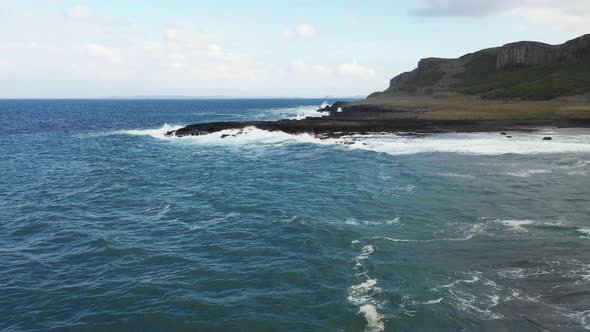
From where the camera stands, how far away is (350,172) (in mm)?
38969

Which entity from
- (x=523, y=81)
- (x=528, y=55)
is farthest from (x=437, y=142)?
(x=528, y=55)

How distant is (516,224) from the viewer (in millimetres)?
22516

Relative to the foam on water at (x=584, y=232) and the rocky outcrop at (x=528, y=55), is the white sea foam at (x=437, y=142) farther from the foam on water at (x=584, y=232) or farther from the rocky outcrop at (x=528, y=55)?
the rocky outcrop at (x=528, y=55)

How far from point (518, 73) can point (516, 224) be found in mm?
159447

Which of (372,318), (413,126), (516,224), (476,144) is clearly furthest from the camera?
(413,126)

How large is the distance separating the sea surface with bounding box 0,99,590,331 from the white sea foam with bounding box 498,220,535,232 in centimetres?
10

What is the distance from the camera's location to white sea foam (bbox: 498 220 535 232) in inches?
856

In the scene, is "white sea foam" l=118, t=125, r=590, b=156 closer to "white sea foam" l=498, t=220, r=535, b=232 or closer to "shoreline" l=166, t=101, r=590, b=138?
"shoreline" l=166, t=101, r=590, b=138

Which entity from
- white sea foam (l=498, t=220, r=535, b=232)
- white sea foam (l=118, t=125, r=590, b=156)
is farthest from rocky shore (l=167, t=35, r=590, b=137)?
white sea foam (l=498, t=220, r=535, b=232)

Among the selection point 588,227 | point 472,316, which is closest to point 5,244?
point 472,316

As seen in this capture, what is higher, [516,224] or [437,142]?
[437,142]

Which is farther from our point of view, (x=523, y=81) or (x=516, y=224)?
(x=523, y=81)

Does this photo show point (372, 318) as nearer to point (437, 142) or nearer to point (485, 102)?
point (437, 142)

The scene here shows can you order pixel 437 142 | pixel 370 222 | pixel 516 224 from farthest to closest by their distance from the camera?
pixel 437 142
pixel 370 222
pixel 516 224
